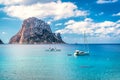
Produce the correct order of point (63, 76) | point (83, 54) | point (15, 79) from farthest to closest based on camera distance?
point (83, 54), point (63, 76), point (15, 79)

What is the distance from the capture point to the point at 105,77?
160ft

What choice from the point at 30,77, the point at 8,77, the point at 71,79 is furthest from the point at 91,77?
the point at 8,77

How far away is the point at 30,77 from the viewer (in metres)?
48.5

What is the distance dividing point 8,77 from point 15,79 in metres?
2.67

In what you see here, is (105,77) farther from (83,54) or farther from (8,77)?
(83,54)

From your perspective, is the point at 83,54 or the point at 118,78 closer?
the point at 118,78

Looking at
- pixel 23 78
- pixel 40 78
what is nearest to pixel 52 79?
pixel 40 78

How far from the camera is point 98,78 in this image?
47.9 meters

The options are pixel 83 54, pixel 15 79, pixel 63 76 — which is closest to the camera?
pixel 15 79

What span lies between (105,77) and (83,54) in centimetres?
6415

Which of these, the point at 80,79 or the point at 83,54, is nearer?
the point at 80,79

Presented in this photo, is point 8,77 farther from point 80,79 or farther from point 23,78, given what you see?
point 80,79

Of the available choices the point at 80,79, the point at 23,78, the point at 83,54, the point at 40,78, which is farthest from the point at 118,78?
the point at 83,54

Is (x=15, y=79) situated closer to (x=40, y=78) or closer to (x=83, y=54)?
(x=40, y=78)
